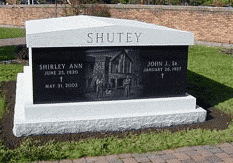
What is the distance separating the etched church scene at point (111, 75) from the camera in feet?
17.0

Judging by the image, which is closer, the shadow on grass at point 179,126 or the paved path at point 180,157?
the paved path at point 180,157

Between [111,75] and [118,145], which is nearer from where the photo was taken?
[118,145]

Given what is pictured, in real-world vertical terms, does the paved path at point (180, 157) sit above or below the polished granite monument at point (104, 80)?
below

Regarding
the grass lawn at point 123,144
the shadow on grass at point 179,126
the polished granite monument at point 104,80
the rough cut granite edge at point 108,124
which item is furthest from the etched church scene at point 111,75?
the grass lawn at point 123,144

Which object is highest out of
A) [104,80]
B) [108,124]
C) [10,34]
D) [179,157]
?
[104,80]

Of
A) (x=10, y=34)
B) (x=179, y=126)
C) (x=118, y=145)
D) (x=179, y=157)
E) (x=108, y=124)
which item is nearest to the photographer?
(x=179, y=157)

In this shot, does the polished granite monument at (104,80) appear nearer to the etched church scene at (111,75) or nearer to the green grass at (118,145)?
the etched church scene at (111,75)

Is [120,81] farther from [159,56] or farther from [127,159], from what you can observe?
[127,159]

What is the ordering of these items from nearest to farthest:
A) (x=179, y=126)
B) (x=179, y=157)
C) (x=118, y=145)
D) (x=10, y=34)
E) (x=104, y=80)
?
(x=179, y=157) → (x=118, y=145) → (x=104, y=80) → (x=179, y=126) → (x=10, y=34)

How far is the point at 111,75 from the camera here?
5309 millimetres

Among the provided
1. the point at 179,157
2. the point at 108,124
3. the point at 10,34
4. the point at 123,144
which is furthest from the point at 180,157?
the point at 10,34

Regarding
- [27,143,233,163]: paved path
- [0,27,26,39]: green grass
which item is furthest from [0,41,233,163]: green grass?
[0,27,26,39]: green grass

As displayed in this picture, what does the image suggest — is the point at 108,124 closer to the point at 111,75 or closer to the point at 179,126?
the point at 111,75

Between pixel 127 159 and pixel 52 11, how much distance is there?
24.5m
